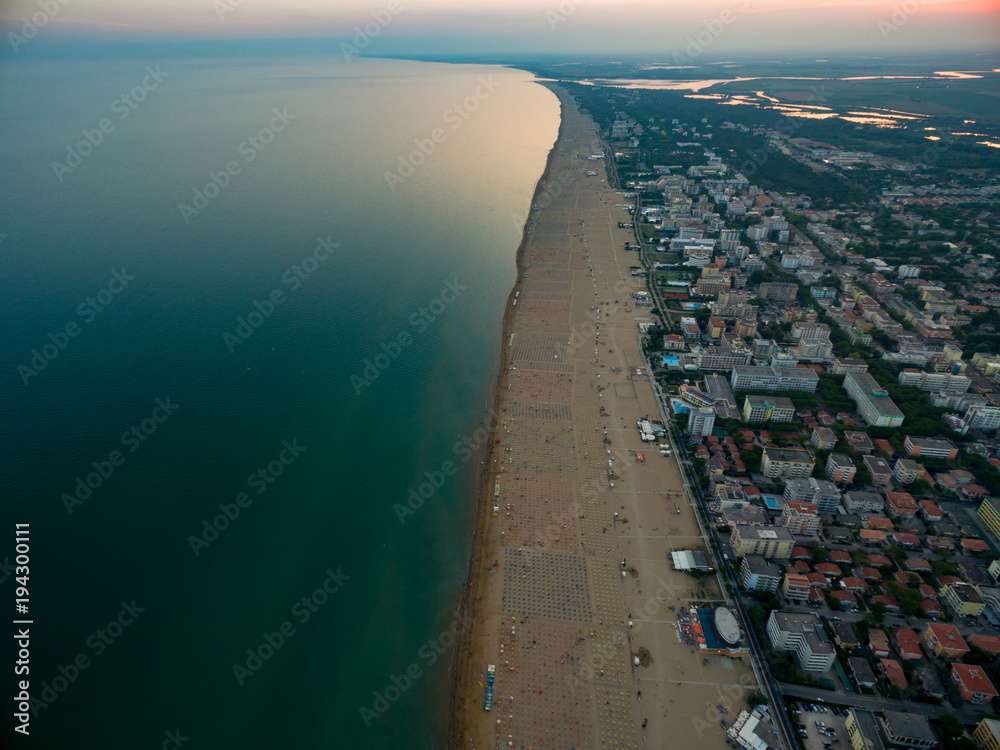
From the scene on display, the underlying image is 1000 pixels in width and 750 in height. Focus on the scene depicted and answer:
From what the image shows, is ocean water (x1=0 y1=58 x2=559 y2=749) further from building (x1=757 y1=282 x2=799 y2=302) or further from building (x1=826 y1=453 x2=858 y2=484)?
building (x1=757 y1=282 x2=799 y2=302)

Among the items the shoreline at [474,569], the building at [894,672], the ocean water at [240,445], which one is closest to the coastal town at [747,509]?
the building at [894,672]

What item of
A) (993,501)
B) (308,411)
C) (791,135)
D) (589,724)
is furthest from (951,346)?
(791,135)

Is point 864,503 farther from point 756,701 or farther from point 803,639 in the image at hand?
point 756,701

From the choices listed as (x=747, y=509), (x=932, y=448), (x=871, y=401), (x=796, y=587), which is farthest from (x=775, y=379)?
(x=796, y=587)

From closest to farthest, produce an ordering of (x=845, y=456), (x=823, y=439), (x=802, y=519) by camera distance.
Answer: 1. (x=802, y=519)
2. (x=845, y=456)
3. (x=823, y=439)

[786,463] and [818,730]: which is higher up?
[786,463]

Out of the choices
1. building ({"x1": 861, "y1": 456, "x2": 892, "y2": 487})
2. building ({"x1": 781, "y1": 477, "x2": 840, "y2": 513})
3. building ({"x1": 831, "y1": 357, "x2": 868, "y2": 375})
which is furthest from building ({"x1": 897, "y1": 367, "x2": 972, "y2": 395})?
building ({"x1": 781, "y1": 477, "x2": 840, "y2": 513})
